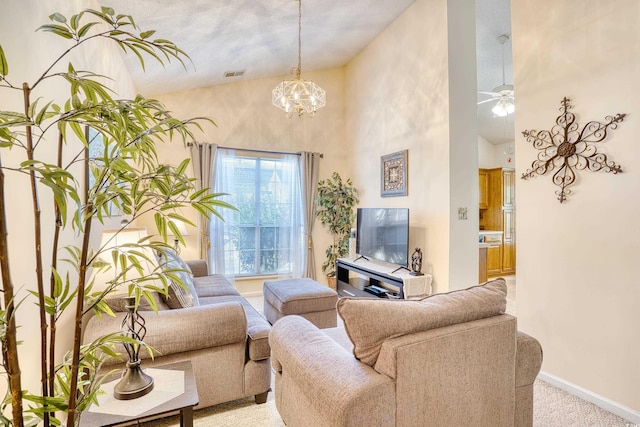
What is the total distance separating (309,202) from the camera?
200 inches

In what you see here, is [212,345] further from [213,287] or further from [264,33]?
[264,33]

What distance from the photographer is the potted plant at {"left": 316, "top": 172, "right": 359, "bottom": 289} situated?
5051 millimetres

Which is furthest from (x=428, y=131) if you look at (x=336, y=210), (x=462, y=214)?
(x=336, y=210)

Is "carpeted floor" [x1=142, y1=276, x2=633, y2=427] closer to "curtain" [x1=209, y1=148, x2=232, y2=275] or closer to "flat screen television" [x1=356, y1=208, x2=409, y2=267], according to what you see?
"flat screen television" [x1=356, y1=208, x2=409, y2=267]

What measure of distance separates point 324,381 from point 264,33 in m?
3.42

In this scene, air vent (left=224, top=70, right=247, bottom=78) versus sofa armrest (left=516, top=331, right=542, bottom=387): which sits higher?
air vent (left=224, top=70, right=247, bottom=78)

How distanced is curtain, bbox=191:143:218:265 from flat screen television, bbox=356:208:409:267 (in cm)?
215

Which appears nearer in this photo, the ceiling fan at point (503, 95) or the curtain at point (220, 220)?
the ceiling fan at point (503, 95)

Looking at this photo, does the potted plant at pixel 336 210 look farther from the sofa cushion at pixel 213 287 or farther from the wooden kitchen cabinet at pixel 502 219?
the wooden kitchen cabinet at pixel 502 219

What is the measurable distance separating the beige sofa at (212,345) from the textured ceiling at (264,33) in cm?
206

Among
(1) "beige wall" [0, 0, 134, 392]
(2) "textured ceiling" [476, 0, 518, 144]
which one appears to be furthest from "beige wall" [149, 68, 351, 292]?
(1) "beige wall" [0, 0, 134, 392]

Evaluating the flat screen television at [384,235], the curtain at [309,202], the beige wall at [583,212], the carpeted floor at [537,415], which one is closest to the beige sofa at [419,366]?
the carpeted floor at [537,415]

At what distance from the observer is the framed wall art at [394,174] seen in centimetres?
389

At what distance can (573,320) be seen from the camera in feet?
7.30
